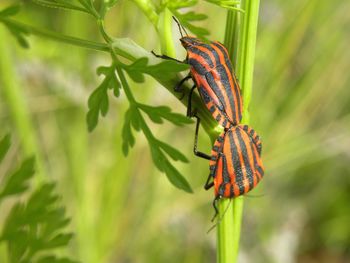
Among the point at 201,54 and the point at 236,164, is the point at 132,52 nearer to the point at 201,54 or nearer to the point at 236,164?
the point at 201,54

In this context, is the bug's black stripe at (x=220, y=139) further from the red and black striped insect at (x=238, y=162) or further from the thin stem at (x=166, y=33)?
the thin stem at (x=166, y=33)

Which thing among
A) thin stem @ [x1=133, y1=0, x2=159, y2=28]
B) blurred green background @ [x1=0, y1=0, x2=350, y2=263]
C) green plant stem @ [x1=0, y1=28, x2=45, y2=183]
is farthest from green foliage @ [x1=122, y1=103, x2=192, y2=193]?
blurred green background @ [x1=0, y1=0, x2=350, y2=263]

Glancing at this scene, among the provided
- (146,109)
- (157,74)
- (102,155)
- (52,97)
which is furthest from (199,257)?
(157,74)

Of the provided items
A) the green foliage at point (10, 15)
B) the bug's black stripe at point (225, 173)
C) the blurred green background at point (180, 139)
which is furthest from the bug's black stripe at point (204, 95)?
the blurred green background at point (180, 139)

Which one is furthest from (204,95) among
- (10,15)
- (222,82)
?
(10,15)

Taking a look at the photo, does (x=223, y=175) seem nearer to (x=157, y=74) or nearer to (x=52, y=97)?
(x=157, y=74)

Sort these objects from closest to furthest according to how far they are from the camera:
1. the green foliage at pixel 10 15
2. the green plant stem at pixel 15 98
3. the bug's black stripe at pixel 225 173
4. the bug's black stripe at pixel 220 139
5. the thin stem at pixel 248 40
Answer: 1. the thin stem at pixel 248 40
2. the bug's black stripe at pixel 220 139
3. the green foliage at pixel 10 15
4. the bug's black stripe at pixel 225 173
5. the green plant stem at pixel 15 98
